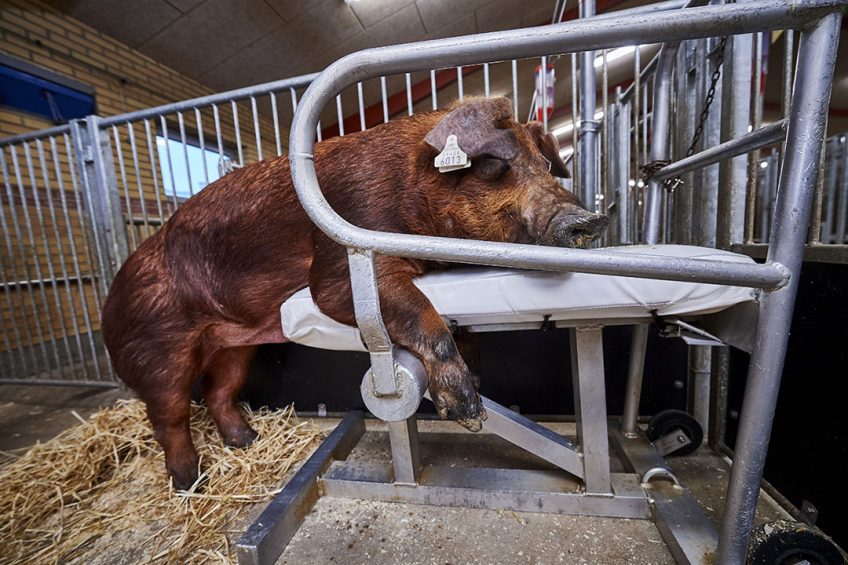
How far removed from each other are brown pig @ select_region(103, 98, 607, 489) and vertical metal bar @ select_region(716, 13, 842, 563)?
0.36 metres

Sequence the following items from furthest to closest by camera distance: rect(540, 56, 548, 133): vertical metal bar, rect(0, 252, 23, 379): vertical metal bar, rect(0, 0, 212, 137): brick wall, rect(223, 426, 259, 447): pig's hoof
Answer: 1. rect(0, 0, 212, 137): brick wall
2. rect(0, 252, 23, 379): vertical metal bar
3. rect(540, 56, 548, 133): vertical metal bar
4. rect(223, 426, 259, 447): pig's hoof

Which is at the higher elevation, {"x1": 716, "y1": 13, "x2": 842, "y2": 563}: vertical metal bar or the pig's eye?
the pig's eye

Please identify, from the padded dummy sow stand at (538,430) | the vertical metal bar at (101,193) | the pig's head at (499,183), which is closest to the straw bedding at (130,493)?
the padded dummy sow stand at (538,430)

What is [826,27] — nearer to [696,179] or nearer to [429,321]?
[429,321]

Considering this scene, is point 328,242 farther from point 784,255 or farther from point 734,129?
point 734,129

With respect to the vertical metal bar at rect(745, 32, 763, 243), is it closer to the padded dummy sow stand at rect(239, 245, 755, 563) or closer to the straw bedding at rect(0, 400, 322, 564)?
the padded dummy sow stand at rect(239, 245, 755, 563)

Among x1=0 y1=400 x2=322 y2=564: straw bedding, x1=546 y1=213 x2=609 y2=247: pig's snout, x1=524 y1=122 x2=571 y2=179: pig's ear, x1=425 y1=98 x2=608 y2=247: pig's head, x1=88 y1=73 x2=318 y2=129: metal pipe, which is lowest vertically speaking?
x1=0 y1=400 x2=322 y2=564: straw bedding

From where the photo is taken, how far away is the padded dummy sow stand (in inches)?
37.8

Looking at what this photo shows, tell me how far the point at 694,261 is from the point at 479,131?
69cm

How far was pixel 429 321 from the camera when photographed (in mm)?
1038

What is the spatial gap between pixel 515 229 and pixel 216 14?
5701mm

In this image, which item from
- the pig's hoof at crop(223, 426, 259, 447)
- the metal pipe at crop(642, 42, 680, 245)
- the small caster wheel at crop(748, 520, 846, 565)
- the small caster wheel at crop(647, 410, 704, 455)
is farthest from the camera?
the pig's hoof at crop(223, 426, 259, 447)

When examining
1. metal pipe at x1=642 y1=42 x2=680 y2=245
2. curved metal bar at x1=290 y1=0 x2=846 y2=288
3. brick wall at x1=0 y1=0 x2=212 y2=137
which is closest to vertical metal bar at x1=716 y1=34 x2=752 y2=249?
metal pipe at x1=642 y1=42 x2=680 y2=245

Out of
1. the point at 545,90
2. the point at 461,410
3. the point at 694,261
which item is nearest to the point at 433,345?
the point at 461,410
